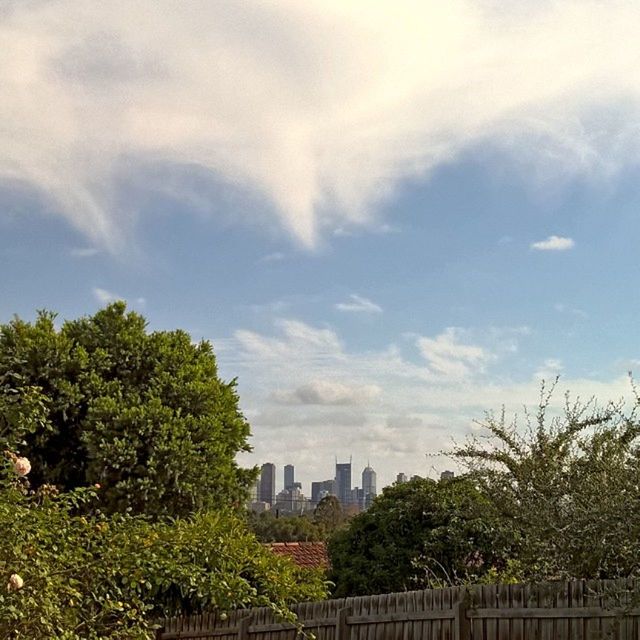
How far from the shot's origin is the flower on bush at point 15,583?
6.49 m

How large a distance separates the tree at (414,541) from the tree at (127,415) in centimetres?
191

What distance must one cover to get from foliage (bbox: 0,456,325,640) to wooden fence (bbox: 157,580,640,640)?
19cm

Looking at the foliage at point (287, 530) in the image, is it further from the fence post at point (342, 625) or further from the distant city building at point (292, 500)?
Answer: the distant city building at point (292, 500)

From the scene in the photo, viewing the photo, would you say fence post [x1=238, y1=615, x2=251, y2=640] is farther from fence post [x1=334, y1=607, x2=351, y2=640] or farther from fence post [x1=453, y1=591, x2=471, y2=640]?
fence post [x1=453, y1=591, x2=471, y2=640]

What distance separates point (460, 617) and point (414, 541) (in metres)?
6.45

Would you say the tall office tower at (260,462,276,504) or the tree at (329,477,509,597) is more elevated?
the tall office tower at (260,462,276,504)

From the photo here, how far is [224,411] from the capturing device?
14305mm

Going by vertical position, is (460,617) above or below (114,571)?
below

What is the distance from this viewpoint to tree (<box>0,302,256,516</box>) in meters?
13.1

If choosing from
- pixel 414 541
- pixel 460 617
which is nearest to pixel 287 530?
pixel 414 541

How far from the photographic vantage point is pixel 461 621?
21.5 feet

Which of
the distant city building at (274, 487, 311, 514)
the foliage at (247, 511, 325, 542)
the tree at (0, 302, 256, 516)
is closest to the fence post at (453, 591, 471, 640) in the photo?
the tree at (0, 302, 256, 516)

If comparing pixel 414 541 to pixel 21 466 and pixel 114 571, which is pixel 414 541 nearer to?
pixel 114 571

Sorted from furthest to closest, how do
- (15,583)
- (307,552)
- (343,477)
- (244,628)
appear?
(343,477), (307,552), (244,628), (15,583)
